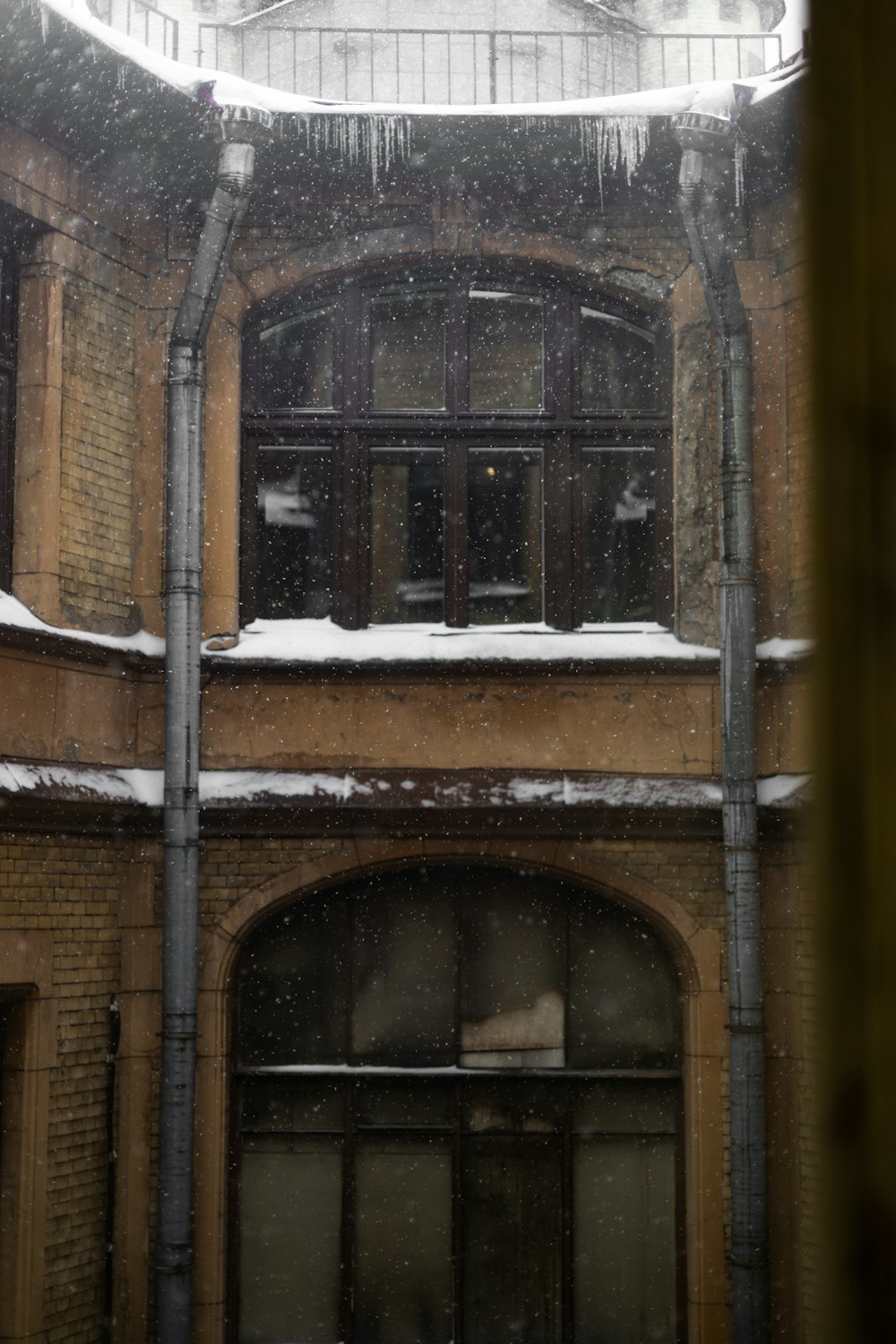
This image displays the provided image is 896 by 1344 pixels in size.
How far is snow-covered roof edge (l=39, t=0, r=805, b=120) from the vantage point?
746cm

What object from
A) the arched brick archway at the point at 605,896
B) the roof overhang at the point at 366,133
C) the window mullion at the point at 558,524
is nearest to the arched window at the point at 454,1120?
the arched brick archway at the point at 605,896

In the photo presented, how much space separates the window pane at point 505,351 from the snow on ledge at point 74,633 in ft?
7.03

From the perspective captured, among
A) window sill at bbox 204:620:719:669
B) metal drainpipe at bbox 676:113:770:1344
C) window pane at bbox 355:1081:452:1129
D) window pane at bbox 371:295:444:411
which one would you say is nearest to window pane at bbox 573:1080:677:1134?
metal drainpipe at bbox 676:113:770:1344

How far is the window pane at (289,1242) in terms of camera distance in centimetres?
760

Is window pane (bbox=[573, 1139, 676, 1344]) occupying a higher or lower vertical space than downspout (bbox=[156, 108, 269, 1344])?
lower

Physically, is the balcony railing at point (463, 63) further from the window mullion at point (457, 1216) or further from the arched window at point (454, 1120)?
the window mullion at point (457, 1216)

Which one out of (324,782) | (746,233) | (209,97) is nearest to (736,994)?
(324,782)

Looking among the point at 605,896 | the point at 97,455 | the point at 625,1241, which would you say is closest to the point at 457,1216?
the point at 625,1241

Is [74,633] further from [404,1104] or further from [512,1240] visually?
[512,1240]

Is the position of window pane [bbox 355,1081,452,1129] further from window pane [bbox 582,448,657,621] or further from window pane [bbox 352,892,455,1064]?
window pane [bbox 582,448,657,621]

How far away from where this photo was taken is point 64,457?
7.50 m

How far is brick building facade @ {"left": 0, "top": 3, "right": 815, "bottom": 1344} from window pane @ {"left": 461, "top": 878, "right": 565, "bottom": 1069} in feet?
0.27

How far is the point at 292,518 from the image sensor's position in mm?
8227

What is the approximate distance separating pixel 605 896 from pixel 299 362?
130 inches
